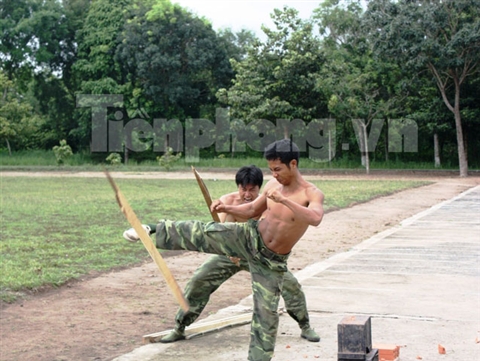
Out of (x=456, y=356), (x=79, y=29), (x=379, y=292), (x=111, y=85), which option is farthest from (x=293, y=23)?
(x=456, y=356)

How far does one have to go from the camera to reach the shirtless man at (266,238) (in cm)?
578

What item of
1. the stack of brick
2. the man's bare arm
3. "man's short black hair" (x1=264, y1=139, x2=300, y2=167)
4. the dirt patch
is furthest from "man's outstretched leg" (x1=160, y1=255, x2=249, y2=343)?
the stack of brick

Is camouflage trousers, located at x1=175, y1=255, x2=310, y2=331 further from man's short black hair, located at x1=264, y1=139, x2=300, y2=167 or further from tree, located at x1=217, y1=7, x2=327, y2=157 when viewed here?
tree, located at x1=217, y1=7, x2=327, y2=157

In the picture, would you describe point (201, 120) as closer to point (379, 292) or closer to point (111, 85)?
point (111, 85)

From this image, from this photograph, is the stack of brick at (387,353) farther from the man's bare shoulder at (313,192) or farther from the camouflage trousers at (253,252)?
the man's bare shoulder at (313,192)

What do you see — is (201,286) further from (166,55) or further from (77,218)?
(166,55)

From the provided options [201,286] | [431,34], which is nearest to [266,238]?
[201,286]

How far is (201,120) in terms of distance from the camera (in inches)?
2009

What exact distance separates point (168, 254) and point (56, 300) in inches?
162

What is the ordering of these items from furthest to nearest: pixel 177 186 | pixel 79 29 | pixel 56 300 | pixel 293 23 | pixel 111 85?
pixel 79 29, pixel 111 85, pixel 293 23, pixel 177 186, pixel 56 300

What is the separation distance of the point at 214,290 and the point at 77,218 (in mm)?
11719

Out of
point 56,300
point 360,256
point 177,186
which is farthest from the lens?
point 177,186

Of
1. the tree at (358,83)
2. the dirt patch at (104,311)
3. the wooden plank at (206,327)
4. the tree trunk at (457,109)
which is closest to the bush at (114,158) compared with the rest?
the tree at (358,83)

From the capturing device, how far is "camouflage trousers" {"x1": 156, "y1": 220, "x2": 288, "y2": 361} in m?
5.77
